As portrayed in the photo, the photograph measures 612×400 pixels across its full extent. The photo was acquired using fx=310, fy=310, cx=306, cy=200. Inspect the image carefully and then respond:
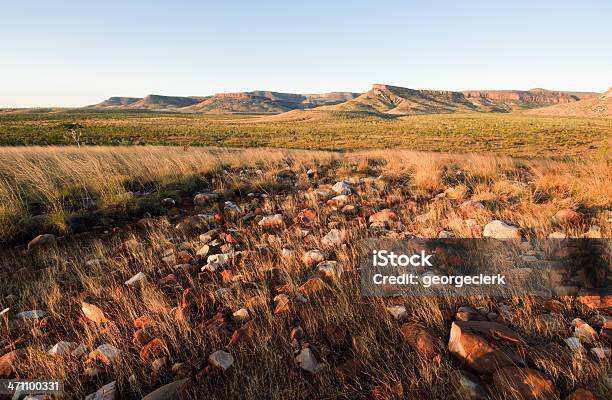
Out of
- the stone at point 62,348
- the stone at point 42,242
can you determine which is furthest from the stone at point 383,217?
the stone at point 42,242

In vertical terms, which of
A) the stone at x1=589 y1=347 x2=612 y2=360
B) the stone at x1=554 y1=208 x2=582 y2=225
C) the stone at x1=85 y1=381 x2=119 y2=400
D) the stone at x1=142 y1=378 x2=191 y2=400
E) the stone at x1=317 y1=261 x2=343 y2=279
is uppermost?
the stone at x1=554 y1=208 x2=582 y2=225

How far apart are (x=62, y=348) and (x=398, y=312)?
7.07 feet

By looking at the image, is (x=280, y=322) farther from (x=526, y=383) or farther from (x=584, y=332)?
(x=584, y=332)

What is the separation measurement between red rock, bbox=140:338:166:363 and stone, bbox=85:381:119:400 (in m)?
0.19

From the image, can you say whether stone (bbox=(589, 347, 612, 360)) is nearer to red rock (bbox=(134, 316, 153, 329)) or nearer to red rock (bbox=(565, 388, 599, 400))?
red rock (bbox=(565, 388, 599, 400))

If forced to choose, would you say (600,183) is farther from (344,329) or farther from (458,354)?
(344,329)

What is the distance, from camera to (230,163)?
8117 millimetres

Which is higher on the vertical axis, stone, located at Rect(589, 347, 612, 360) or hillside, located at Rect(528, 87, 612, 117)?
hillside, located at Rect(528, 87, 612, 117)

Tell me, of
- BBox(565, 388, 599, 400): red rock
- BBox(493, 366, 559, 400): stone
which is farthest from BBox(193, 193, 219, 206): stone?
BBox(565, 388, 599, 400): red rock

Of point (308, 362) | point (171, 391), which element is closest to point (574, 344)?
point (308, 362)

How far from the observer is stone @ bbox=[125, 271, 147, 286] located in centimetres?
267

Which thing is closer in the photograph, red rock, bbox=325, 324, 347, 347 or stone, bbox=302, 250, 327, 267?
red rock, bbox=325, 324, 347, 347

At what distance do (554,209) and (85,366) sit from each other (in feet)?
16.1

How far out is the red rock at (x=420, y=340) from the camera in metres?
1.71
